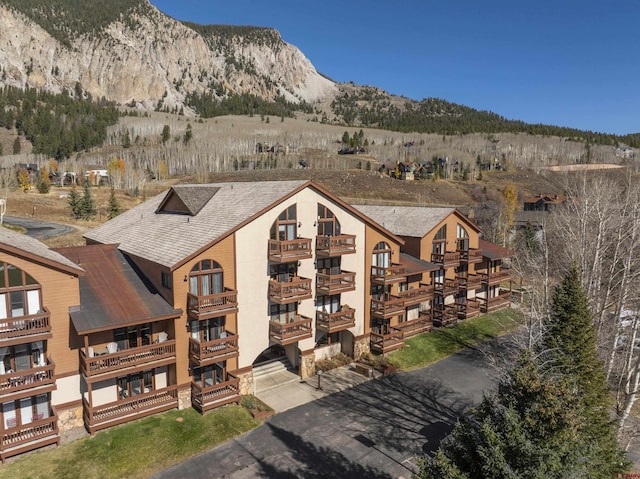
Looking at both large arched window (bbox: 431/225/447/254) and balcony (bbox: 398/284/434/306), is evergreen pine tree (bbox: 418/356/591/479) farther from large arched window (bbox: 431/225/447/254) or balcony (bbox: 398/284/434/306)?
large arched window (bbox: 431/225/447/254)

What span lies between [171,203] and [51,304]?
12.4m

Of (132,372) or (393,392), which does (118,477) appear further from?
(393,392)

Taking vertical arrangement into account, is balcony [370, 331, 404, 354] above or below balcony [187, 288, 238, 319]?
below

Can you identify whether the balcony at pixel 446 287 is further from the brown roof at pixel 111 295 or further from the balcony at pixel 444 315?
the brown roof at pixel 111 295

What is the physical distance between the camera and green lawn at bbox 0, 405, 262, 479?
1880cm

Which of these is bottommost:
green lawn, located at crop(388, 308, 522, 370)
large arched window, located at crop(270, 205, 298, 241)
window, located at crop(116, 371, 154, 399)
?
green lawn, located at crop(388, 308, 522, 370)

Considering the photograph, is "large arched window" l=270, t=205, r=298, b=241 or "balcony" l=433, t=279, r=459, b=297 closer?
"large arched window" l=270, t=205, r=298, b=241

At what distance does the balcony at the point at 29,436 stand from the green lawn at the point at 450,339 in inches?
856

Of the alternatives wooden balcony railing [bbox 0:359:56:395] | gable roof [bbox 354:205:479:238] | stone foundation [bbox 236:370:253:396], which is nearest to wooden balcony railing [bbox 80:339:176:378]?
wooden balcony railing [bbox 0:359:56:395]

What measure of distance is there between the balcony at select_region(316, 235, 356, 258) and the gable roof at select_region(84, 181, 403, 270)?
252cm

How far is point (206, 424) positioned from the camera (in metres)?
22.6

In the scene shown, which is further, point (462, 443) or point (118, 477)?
point (118, 477)

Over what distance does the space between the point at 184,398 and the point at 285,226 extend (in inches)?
470

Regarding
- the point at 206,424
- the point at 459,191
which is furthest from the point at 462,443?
the point at 459,191
